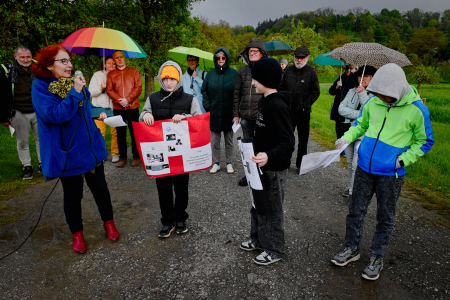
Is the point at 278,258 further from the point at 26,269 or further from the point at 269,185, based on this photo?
the point at 26,269

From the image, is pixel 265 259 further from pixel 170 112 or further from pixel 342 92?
pixel 342 92

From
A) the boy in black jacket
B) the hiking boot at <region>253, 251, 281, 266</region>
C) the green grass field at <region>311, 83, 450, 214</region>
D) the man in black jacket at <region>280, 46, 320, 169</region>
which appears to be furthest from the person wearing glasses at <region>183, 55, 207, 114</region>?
the green grass field at <region>311, 83, 450, 214</region>

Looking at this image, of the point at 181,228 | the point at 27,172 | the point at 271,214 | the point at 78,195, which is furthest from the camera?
the point at 27,172

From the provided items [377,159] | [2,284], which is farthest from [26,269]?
[377,159]

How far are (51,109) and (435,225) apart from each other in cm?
527

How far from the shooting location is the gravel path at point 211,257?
285cm

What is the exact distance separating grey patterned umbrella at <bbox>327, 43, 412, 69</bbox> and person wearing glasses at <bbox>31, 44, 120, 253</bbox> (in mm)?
3821

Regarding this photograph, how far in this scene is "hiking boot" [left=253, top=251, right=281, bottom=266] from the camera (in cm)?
320

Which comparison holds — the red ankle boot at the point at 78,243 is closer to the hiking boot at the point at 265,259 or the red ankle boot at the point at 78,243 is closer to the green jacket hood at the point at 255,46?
the hiking boot at the point at 265,259

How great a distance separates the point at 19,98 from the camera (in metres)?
5.42

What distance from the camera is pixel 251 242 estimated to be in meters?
3.50

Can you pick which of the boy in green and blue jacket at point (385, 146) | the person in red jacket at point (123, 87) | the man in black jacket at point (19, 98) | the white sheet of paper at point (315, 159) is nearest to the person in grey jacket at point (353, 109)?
the boy in green and blue jacket at point (385, 146)

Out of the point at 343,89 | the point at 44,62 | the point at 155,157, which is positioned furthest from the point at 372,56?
the point at 44,62

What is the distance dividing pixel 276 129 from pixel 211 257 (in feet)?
5.74
